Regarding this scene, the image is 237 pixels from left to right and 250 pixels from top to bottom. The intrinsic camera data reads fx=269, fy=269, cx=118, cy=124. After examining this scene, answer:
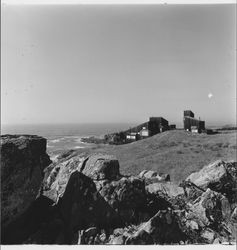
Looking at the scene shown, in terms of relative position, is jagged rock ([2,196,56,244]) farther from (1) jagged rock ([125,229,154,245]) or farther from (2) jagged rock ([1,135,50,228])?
(1) jagged rock ([125,229,154,245])

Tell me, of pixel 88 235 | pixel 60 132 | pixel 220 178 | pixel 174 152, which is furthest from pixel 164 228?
pixel 174 152

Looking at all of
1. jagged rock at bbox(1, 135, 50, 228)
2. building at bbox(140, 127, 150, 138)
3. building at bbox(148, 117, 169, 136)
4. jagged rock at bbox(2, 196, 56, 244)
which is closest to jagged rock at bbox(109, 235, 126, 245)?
jagged rock at bbox(2, 196, 56, 244)

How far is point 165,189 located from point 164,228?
2222mm

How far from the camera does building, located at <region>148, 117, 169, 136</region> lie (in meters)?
16.5

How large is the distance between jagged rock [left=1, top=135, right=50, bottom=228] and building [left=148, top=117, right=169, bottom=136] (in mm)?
9120

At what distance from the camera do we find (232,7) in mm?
8938

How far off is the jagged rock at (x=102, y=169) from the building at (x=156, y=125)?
24.6 ft

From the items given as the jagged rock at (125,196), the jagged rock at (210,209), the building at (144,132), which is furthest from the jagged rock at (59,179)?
the building at (144,132)

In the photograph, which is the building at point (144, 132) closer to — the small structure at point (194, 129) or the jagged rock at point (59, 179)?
the small structure at point (194, 129)

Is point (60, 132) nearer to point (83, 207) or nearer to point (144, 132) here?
point (83, 207)

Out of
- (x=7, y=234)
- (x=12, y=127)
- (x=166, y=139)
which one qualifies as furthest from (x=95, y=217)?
(x=166, y=139)

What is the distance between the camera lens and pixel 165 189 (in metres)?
9.64

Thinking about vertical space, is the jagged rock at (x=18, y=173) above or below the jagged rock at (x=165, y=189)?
above

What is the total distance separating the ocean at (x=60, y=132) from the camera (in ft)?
34.7
